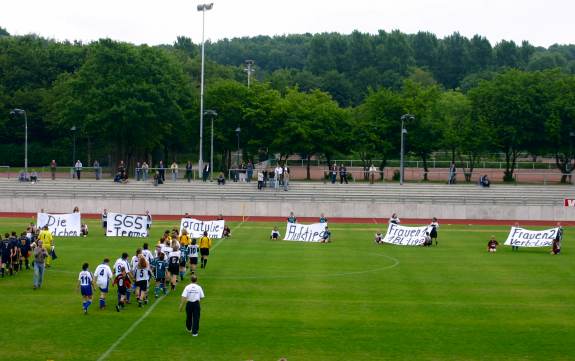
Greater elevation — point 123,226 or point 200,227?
point 200,227

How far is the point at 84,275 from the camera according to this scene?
1019 inches

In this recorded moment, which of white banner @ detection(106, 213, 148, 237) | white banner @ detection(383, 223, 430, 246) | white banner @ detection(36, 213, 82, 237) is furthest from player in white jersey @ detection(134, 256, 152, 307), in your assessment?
white banner @ detection(36, 213, 82, 237)

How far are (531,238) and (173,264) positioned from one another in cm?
2258

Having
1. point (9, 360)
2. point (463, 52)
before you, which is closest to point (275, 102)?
point (9, 360)

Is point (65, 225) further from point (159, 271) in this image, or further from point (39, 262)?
point (159, 271)

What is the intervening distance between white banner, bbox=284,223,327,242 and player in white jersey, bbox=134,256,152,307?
2109 cm

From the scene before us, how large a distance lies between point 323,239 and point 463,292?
17.6 m

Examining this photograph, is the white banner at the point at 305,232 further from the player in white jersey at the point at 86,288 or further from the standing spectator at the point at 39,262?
the player in white jersey at the point at 86,288

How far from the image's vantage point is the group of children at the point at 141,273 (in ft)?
86.8

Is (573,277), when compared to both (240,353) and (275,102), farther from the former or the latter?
(275,102)

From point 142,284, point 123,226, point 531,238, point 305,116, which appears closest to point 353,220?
point 531,238

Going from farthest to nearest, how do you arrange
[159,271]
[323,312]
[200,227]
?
[200,227] → [159,271] → [323,312]

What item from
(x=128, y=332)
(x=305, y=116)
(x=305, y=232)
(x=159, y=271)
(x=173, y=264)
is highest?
(x=305, y=116)

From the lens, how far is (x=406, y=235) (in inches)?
1859
